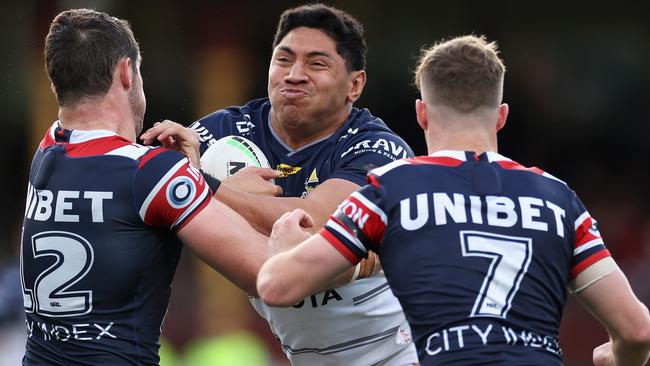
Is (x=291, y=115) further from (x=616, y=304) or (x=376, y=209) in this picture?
(x=616, y=304)

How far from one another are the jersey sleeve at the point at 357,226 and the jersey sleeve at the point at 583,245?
2.54 ft

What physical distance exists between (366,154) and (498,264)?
193cm

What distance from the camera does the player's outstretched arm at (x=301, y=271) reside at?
176 inches

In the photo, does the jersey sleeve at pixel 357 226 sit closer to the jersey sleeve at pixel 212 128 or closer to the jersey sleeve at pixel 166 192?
the jersey sleeve at pixel 166 192

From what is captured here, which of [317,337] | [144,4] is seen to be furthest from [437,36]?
[317,337]

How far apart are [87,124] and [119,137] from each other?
162 mm

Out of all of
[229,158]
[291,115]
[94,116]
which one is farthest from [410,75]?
[94,116]

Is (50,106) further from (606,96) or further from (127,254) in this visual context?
(127,254)

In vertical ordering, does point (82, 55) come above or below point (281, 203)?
above

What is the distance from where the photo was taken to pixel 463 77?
15.4 feet

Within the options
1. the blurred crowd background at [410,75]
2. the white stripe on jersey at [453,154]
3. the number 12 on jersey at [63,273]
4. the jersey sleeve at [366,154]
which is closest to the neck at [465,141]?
the white stripe on jersey at [453,154]

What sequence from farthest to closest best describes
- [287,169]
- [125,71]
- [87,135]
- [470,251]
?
[287,169] < [125,71] < [87,135] < [470,251]

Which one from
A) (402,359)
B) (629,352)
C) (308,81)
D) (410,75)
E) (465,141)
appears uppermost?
(465,141)

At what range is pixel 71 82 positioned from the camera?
5.08 m
